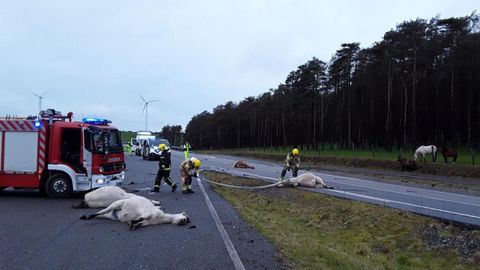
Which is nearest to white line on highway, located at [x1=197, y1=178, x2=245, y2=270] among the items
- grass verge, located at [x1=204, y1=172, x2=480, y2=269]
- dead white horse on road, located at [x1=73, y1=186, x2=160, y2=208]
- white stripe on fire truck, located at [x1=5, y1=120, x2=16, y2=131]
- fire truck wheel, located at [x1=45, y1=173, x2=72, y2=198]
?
grass verge, located at [x1=204, y1=172, x2=480, y2=269]

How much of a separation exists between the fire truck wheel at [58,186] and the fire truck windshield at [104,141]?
1.37 meters

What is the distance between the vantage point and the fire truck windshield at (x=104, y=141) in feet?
54.0

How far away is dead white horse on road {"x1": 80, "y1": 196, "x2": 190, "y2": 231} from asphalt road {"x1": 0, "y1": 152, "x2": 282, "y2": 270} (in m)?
0.21

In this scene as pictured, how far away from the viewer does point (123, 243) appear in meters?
8.56

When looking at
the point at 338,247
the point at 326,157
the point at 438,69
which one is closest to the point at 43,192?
the point at 338,247

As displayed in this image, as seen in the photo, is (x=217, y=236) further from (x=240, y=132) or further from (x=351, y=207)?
(x=240, y=132)

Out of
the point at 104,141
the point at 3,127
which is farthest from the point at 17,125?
the point at 104,141

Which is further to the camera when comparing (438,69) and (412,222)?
(438,69)

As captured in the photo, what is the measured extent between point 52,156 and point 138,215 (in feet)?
23.3

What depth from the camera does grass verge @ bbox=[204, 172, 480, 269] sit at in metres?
8.85

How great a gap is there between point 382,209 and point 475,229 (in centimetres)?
337

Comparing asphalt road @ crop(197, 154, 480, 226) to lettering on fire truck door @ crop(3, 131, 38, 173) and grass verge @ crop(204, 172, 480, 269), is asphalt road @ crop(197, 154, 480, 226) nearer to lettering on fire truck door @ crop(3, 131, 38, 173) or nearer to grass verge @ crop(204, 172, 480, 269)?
grass verge @ crop(204, 172, 480, 269)

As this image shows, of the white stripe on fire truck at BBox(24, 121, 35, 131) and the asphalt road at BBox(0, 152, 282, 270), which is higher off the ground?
the white stripe on fire truck at BBox(24, 121, 35, 131)

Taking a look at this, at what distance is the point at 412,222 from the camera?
40.6 feet
